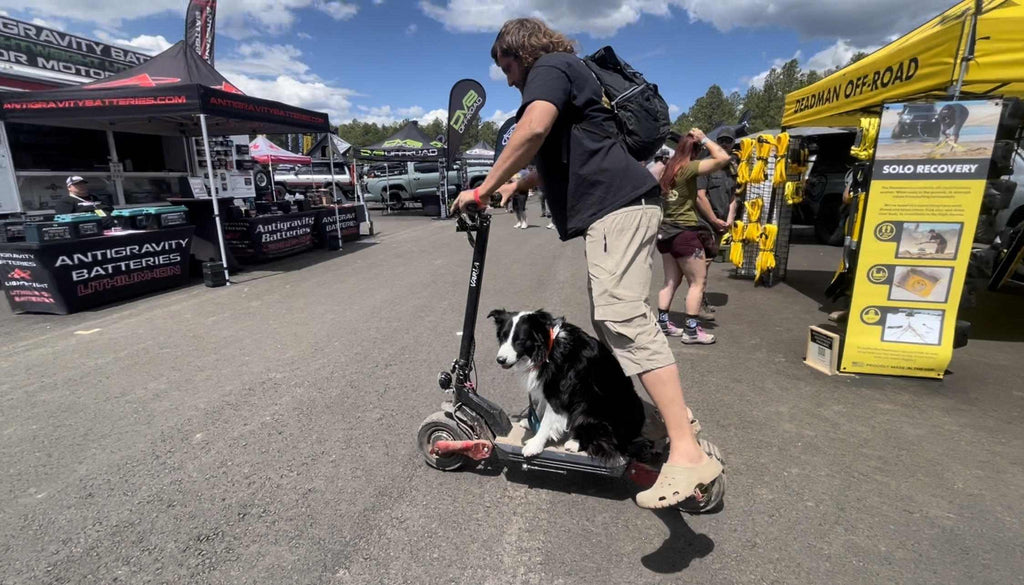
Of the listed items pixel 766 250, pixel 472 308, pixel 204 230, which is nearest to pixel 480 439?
pixel 472 308

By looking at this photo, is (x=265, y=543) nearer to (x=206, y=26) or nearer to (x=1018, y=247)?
(x=1018, y=247)

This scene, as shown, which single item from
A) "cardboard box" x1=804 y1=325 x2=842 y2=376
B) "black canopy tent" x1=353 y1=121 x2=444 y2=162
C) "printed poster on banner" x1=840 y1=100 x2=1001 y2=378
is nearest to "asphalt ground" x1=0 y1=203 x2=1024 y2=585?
"cardboard box" x1=804 y1=325 x2=842 y2=376

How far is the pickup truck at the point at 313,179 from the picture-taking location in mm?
24366

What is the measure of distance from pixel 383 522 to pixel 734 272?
7333mm

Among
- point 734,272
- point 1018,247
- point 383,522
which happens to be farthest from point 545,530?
point 1018,247

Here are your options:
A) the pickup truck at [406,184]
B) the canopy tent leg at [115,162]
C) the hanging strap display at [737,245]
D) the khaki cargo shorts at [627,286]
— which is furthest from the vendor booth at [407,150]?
the khaki cargo shorts at [627,286]

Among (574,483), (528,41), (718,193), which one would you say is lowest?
(574,483)

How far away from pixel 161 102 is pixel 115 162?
16.9 feet

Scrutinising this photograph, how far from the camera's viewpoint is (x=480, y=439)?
2635 millimetres

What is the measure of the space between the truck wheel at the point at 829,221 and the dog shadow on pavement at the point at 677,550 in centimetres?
1143

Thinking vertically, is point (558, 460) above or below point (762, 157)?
below

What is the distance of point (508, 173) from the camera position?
7.13 ft

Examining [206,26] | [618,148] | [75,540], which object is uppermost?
[206,26]

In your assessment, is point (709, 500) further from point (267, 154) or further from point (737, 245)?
point (267, 154)
